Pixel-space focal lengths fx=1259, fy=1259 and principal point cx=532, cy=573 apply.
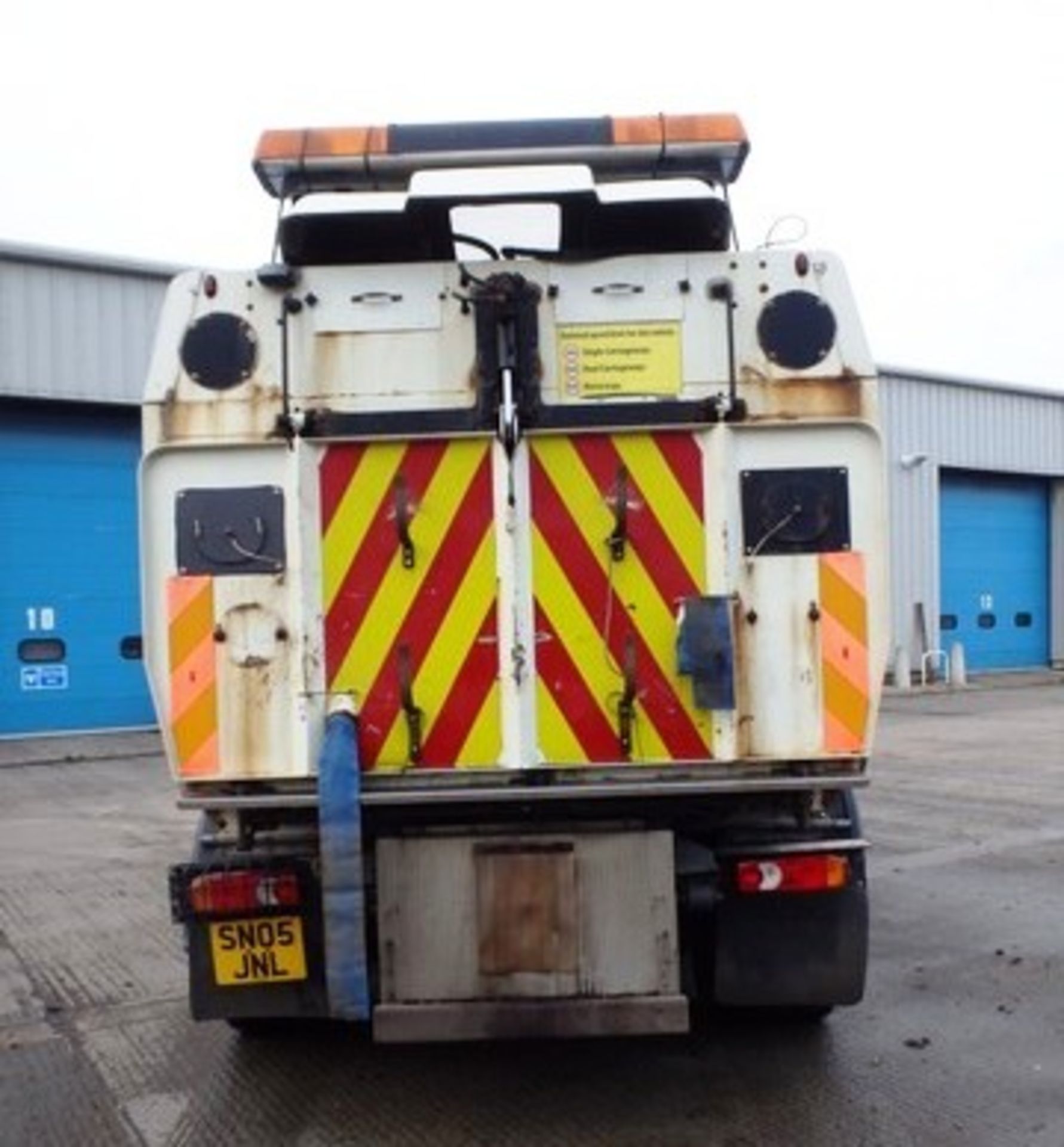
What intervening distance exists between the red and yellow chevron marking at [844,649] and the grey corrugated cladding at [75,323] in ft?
40.2

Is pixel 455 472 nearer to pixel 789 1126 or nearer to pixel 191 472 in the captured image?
pixel 191 472

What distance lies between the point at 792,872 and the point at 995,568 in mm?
21427

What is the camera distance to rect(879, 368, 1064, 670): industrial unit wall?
849 inches

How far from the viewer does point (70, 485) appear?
48.0ft

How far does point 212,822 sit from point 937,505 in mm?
20324

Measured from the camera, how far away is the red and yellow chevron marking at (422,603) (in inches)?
147

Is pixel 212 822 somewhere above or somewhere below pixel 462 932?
above

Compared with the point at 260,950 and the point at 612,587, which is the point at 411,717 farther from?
the point at 260,950

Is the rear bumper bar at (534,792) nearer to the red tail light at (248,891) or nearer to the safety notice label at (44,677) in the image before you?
the red tail light at (248,891)

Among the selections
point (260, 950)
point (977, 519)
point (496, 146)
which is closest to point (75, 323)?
point (496, 146)

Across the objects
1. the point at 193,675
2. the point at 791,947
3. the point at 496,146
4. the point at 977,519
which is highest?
the point at 496,146

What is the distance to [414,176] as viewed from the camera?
4.07m

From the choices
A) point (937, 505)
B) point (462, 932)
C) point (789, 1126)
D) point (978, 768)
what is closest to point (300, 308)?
point (462, 932)

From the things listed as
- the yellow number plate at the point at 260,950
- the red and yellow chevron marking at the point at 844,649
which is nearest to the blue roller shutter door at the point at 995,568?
the red and yellow chevron marking at the point at 844,649
